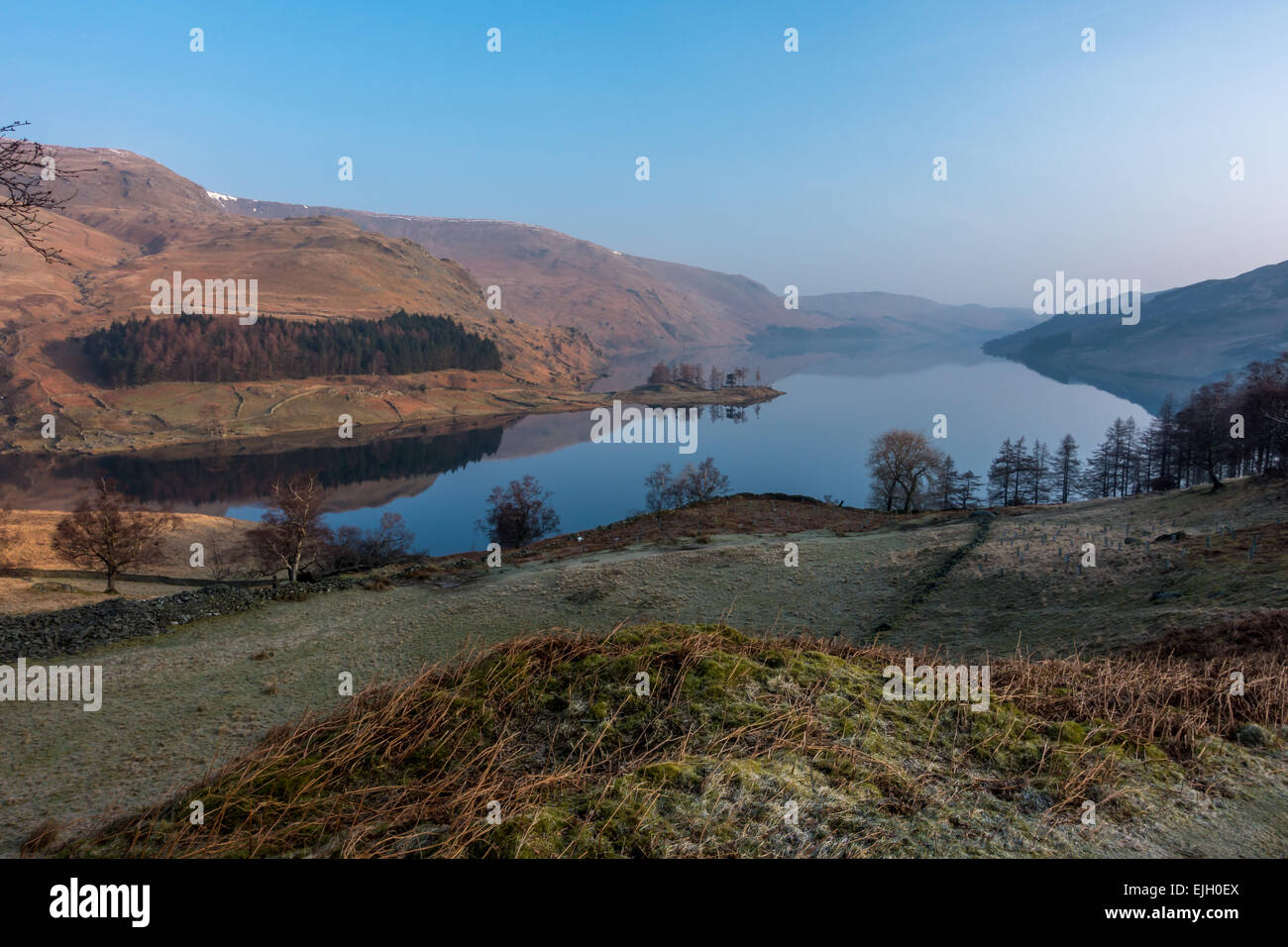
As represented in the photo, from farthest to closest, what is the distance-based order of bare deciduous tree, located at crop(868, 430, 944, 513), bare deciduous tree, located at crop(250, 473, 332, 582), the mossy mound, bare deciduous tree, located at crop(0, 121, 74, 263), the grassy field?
1. bare deciduous tree, located at crop(868, 430, 944, 513)
2. bare deciduous tree, located at crop(250, 473, 332, 582)
3. the grassy field
4. bare deciduous tree, located at crop(0, 121, 74, 263)
5. the mossy mound

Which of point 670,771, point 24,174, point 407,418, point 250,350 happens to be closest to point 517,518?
point 24,174

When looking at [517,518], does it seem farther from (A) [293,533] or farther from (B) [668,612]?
(B) [668,612]

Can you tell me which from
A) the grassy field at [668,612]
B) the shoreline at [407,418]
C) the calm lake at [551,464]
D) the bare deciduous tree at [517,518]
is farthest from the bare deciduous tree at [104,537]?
the shoreline at [407,418]

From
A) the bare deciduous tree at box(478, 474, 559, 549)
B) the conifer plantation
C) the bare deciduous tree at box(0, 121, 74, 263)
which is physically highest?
the conifer plantation

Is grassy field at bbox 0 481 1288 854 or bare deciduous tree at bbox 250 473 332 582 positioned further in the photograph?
bare deciduous tree at bbox 250 473 332 582

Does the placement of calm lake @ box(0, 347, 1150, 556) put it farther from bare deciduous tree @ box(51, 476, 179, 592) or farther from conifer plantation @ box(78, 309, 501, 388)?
conifer plantation @ box(78, 309, 501, 388)

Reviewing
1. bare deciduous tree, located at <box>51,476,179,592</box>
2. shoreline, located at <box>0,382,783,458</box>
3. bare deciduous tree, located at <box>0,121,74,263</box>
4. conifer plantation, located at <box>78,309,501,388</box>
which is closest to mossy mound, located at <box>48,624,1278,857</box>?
bare deciduous tree, located at <box>0,121,74,263</box>

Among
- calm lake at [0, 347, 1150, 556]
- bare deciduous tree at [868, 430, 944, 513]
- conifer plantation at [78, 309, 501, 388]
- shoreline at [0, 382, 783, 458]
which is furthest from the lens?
conifer plantation at [78, 309, 501, 388]

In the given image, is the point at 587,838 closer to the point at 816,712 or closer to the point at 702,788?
the point at 702,788

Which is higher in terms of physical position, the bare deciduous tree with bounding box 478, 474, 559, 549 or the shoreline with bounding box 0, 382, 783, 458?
the shoreline with bounding box 0, 382, 783, 458
